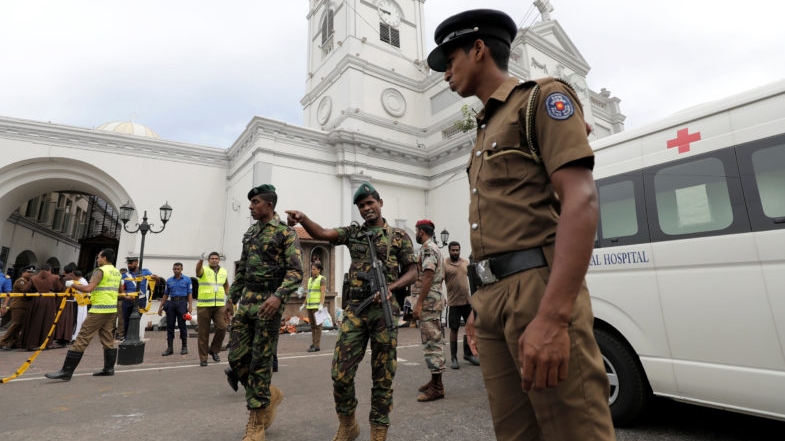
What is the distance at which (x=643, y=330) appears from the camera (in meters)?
3.13

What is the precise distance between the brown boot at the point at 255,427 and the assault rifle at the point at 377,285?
1114 millimetres

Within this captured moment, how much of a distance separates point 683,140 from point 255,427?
4079 millimetres

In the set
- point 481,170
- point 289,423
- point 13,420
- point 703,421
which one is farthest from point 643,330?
point 13,420

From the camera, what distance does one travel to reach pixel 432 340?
16.0 ft

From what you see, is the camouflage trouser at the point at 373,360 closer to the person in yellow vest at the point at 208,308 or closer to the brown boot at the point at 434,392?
the brown boot at the point at 434,392

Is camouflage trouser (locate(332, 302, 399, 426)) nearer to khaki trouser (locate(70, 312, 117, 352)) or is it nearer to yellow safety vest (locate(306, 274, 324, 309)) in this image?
khaki trouser (locate(70, 312, 117, 352))

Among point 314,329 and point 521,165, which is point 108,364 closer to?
point 314,329

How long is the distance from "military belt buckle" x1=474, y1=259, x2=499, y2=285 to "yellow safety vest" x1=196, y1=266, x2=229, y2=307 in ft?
22.0

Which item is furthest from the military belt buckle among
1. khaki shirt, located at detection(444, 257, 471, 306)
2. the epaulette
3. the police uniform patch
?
khaki shirt, located at detection(444, 257, 471, 306)

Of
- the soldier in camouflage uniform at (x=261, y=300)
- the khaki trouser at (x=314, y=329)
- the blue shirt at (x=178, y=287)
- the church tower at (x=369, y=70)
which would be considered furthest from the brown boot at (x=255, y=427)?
the church tower at (x=369, y=70)

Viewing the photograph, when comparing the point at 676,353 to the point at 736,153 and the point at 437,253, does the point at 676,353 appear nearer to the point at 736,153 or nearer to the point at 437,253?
the point at 736,153

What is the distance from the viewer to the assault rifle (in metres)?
3.04

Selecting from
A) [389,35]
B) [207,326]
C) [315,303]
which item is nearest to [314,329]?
[315,303]

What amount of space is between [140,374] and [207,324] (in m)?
1.21
